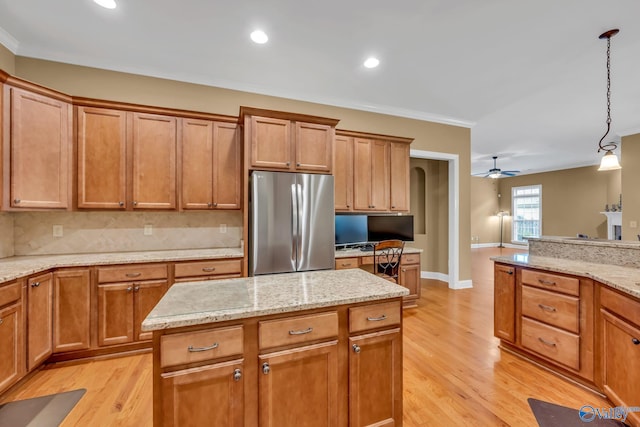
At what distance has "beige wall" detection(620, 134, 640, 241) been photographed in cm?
503

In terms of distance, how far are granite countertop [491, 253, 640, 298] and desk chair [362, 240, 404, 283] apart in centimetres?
116

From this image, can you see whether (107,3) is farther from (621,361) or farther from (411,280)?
(621,361)

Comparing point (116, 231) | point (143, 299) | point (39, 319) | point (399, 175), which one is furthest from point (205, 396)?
point (399, 175)

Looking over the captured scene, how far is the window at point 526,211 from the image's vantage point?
9789 mm

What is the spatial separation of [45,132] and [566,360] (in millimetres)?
4951

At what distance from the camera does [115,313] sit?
8.38 feet

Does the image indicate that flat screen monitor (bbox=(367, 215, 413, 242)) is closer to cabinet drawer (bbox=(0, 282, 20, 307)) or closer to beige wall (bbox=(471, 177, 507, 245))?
cabinet drawer (bbox=(0, 282, 20, 307))

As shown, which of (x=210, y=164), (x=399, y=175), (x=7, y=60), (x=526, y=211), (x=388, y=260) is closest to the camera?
(x=7, y=60)

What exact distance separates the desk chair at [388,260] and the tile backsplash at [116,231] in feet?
6.01

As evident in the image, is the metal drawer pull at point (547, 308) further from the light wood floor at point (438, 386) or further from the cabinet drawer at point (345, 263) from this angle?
the cabinet drawer at point (345, 263)

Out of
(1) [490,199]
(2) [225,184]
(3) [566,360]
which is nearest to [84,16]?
(2) [225,184]

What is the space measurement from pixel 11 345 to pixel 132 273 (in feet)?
2.84

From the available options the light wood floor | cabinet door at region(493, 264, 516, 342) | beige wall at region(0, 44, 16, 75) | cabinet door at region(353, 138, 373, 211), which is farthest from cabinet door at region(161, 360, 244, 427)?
beige wall at region(0, 44, 16, 75)

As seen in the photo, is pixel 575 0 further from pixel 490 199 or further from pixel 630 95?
pixel 490 199
